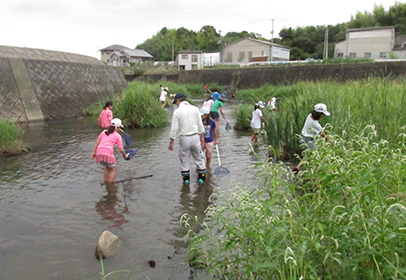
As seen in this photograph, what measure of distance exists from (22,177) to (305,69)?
1238 inches

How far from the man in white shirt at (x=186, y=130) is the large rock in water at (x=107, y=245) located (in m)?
2.57

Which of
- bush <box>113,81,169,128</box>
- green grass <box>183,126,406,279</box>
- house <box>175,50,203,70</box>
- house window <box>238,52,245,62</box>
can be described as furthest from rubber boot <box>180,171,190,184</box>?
house <box>175,50,203,70</box>

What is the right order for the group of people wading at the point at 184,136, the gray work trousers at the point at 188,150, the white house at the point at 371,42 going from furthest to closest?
the white house at the point at 371,42 < the gray work trousers at the point at 188,150 < the group of people wading at the point at 184,136

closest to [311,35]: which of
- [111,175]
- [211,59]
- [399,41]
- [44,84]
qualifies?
[399,41]

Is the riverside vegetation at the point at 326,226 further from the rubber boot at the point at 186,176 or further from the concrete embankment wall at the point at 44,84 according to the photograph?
the concrete embankment wall at the point at 44,84

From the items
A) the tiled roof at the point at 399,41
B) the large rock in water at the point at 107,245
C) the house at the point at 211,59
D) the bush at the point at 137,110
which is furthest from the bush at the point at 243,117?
the house at the point at 211,59

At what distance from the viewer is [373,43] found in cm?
4441

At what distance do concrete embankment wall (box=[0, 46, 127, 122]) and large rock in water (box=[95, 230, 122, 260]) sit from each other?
12.8 meters

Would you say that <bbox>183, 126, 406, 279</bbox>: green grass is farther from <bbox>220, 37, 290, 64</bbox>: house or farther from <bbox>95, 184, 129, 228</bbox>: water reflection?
<bbox>220, 37, 290, 64</bbox>: house

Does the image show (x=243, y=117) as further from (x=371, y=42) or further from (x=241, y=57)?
(x=241, y=57)

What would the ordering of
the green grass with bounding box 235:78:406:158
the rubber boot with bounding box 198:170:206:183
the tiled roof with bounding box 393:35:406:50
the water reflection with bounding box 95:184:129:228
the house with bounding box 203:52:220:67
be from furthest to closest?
1. the house with bounding box 203:52:220:67
2. the tiled roof with bounding box 393:35:406:50
3. the rubber boot with bounding box 198:170:206:183
4. the green grass with bounding box 235:78:406:158
5. the water reflection with bounding box 95:184:129:228

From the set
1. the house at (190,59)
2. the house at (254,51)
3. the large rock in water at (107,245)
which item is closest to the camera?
the large rock in water at (107,245)

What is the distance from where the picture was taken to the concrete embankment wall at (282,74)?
28.3 metres

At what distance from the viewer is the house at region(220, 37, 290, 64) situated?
5519 cm
